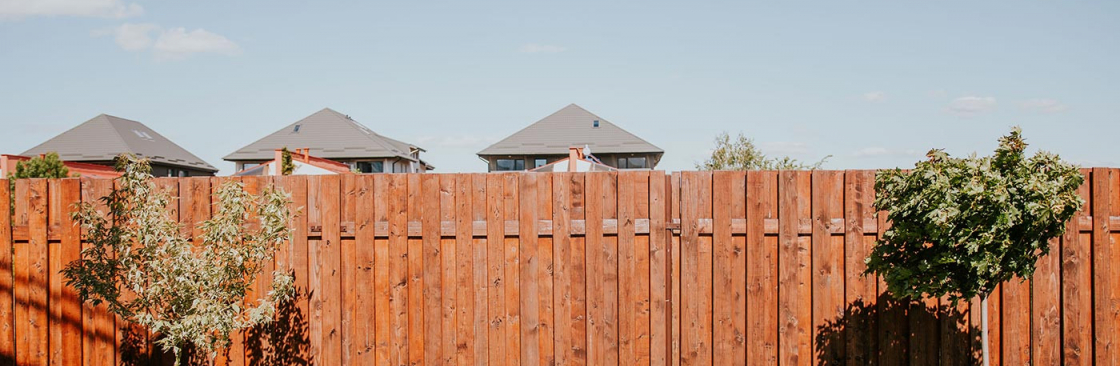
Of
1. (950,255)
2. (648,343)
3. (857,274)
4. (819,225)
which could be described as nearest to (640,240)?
(648,343)

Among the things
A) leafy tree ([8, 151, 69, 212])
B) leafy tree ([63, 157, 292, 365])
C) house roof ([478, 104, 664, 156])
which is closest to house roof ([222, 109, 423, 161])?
house roof ([478, 104, 664, 156])

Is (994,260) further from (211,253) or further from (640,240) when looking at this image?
(211,253)

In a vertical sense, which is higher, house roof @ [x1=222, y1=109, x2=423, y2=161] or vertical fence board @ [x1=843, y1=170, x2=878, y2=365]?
house roof @ [x1=222, y1=109, x2=423, y2=161]

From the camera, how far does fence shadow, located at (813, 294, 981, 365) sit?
16.0 feet

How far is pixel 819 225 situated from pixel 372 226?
11.0 feet

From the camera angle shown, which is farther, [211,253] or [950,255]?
[211,253]

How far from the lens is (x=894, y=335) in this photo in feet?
16.0

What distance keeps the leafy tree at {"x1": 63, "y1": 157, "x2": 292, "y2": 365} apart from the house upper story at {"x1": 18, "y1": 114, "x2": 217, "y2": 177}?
4510 centimetres

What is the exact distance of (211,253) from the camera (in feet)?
13.9

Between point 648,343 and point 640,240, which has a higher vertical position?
point 640,240

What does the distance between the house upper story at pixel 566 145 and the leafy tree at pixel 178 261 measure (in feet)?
121

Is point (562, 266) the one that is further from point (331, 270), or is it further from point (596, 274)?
point (331, 270)

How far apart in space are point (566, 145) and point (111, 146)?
106 feet

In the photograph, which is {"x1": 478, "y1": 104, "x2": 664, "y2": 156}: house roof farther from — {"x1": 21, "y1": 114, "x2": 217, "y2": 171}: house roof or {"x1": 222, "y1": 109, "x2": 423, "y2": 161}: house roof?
{"x1": 21, "y1": 114, "x2": 217, "y2": 171}: house roof
